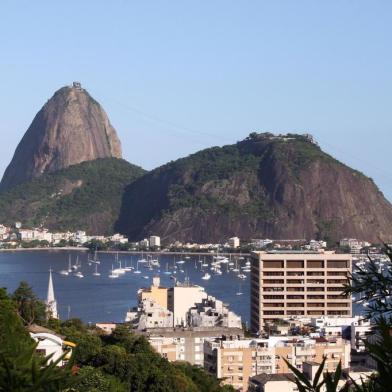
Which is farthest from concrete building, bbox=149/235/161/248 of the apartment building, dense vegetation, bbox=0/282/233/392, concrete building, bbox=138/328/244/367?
the apartment building

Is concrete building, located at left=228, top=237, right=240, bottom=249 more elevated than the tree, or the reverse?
concrete building, located at left=228, top=237, right=240, bottom=249

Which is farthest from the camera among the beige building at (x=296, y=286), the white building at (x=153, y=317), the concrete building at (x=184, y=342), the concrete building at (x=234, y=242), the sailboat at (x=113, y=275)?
the concrete building at (x=234, y=242)

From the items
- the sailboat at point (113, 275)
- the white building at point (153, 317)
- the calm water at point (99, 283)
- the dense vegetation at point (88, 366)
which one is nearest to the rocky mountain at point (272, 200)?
the calm water at point (99, 283)

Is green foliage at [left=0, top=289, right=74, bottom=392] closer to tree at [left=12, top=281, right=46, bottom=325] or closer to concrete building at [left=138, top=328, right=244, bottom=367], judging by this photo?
tree at [left=12, top=281, right=46, bottom=325]

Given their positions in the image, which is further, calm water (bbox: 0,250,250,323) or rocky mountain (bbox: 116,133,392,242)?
rocky mountain (bbox: 116,133,392,242)

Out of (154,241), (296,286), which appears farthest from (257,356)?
(154,241)

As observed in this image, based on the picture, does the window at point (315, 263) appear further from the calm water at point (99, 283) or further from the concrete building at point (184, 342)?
the calm water at point (99, 283)
